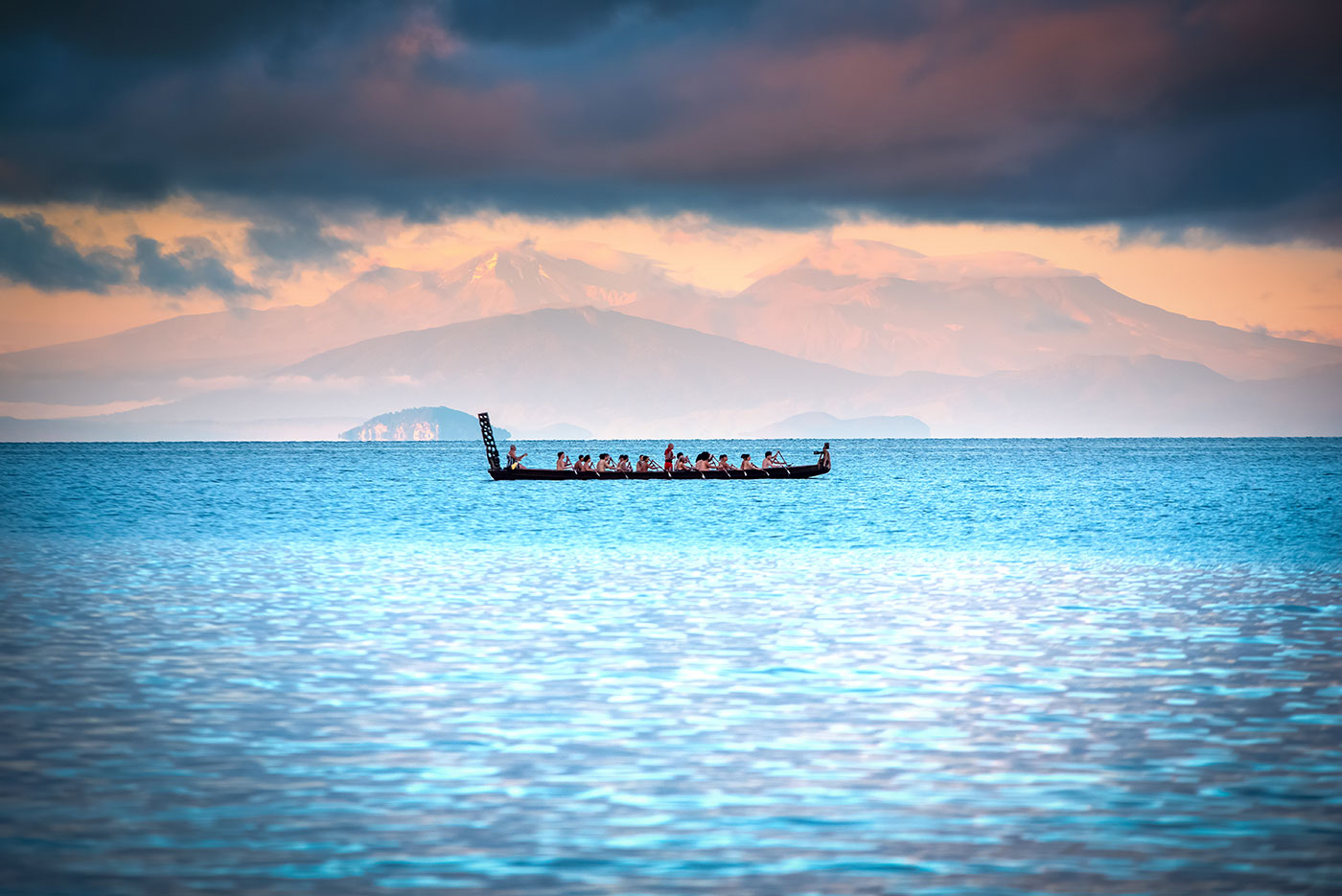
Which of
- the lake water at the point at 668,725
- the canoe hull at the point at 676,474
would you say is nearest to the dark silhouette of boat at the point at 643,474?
the canoe hull at the point at 676,474

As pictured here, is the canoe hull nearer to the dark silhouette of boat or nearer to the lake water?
the dark silhouette of boat

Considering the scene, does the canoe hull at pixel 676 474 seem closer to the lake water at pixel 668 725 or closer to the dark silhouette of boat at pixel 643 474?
the dark silhouette of boat at pixel 643 474

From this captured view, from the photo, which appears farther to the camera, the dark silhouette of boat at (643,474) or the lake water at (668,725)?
the dark silhouette of boat at (643,474)

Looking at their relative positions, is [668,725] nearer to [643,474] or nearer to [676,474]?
[643,474]

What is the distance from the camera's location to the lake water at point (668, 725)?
33.8 ft

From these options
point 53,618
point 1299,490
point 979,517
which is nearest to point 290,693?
point 53,618

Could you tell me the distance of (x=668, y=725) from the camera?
15219mm

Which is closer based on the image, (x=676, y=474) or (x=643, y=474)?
(x=643, y=474)

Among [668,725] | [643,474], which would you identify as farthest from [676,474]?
[668,725]

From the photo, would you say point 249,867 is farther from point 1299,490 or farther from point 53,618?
point 1299,490

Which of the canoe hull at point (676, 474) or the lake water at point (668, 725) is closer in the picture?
the lake water at point (668, 725)

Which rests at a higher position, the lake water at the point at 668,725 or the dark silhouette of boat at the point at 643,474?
the dark silhouette of boat at the point at 643,474

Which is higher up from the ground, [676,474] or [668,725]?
[676,474]

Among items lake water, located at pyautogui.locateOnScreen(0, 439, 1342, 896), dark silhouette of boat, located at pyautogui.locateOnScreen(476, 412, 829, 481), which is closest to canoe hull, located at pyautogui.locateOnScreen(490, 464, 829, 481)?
dark silhouette of boat, located at pyautogui.locateOnScreen(476, 412, 829, 481)
